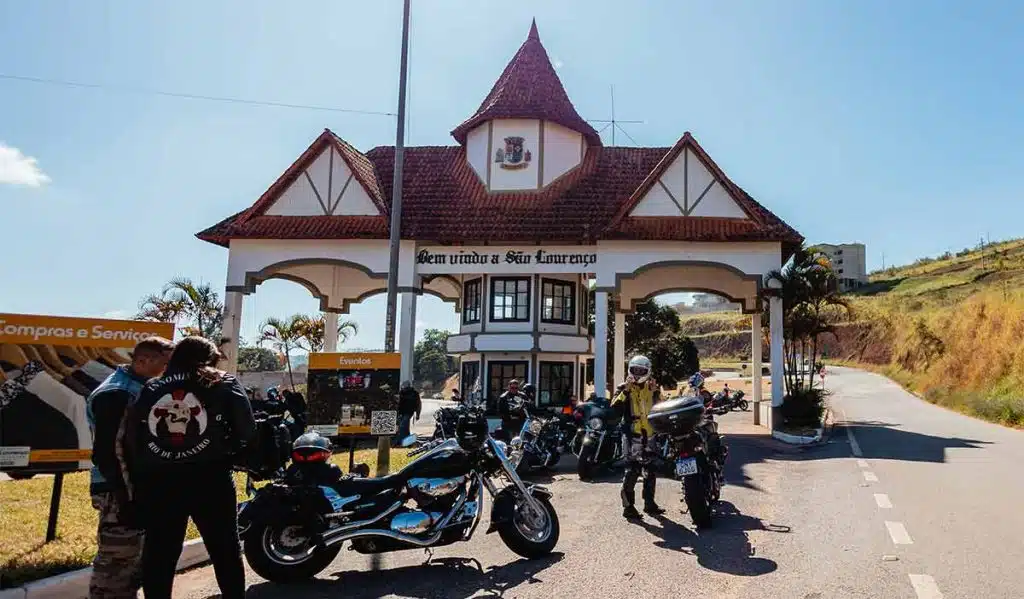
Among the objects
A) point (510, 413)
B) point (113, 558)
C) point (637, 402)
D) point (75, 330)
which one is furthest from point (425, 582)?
point (510, 413)

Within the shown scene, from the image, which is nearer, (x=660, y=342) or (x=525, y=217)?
(x=525, y=217)

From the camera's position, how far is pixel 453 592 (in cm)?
533

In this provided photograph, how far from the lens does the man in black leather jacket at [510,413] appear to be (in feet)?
39.9

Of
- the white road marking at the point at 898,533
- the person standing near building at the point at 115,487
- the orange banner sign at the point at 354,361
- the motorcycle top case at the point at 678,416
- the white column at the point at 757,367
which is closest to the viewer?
the person standing near building at the point at 115,487

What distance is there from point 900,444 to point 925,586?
11.2 m

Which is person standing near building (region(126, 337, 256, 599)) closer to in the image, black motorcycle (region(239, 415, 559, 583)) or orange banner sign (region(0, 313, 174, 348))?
black motorcycle (region(239, 415, 559, 583))

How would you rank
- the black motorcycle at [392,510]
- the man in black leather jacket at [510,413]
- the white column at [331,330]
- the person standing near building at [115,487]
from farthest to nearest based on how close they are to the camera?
the white column at [331,330], the man in black leather jacket at [510,413], the black motorcycle at [392,510], the person standing near building at [115,487]

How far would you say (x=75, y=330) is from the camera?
21.7 ft

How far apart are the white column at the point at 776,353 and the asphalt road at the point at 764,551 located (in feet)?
22.4

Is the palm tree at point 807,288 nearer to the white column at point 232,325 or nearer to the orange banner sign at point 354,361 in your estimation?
the orange banner sign at point 354,361

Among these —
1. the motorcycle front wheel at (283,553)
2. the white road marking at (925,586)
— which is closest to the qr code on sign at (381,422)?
the motorcycle front wheel at (283,553)

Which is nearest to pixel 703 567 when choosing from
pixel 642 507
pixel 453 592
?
pixel 453 592

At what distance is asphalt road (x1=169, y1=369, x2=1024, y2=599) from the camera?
5305 millimetres

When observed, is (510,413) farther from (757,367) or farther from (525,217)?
(757,367)
